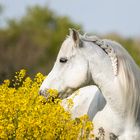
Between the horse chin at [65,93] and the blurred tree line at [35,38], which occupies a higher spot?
the blurred tree line at [35,38]

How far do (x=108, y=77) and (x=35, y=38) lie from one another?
37640 mm

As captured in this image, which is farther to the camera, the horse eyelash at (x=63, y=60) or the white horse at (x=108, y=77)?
the horse eyelash at (x=63, y=60)

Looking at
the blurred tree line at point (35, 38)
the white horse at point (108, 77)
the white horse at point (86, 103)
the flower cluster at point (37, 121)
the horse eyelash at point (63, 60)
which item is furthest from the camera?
the blurred tree line at point (35, 38)

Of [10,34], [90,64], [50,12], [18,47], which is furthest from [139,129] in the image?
[50,12]

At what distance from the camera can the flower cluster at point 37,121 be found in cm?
857

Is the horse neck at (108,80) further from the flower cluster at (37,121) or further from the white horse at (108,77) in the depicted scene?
the flower cluster at (37,121)

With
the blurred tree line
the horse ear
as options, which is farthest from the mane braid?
the blurred tree line

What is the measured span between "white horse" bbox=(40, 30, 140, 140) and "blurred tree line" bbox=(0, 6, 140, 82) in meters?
26.8

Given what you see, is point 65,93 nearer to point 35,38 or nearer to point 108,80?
point 108,80

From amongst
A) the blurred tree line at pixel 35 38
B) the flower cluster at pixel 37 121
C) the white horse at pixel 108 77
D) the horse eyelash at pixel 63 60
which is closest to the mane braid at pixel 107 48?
the white horse at pixel 108 77

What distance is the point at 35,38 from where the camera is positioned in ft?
153

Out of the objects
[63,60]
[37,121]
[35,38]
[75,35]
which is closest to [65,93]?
[63,60]

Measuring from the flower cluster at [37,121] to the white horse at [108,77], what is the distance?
30 cm

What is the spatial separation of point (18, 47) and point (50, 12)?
8.82 meters
